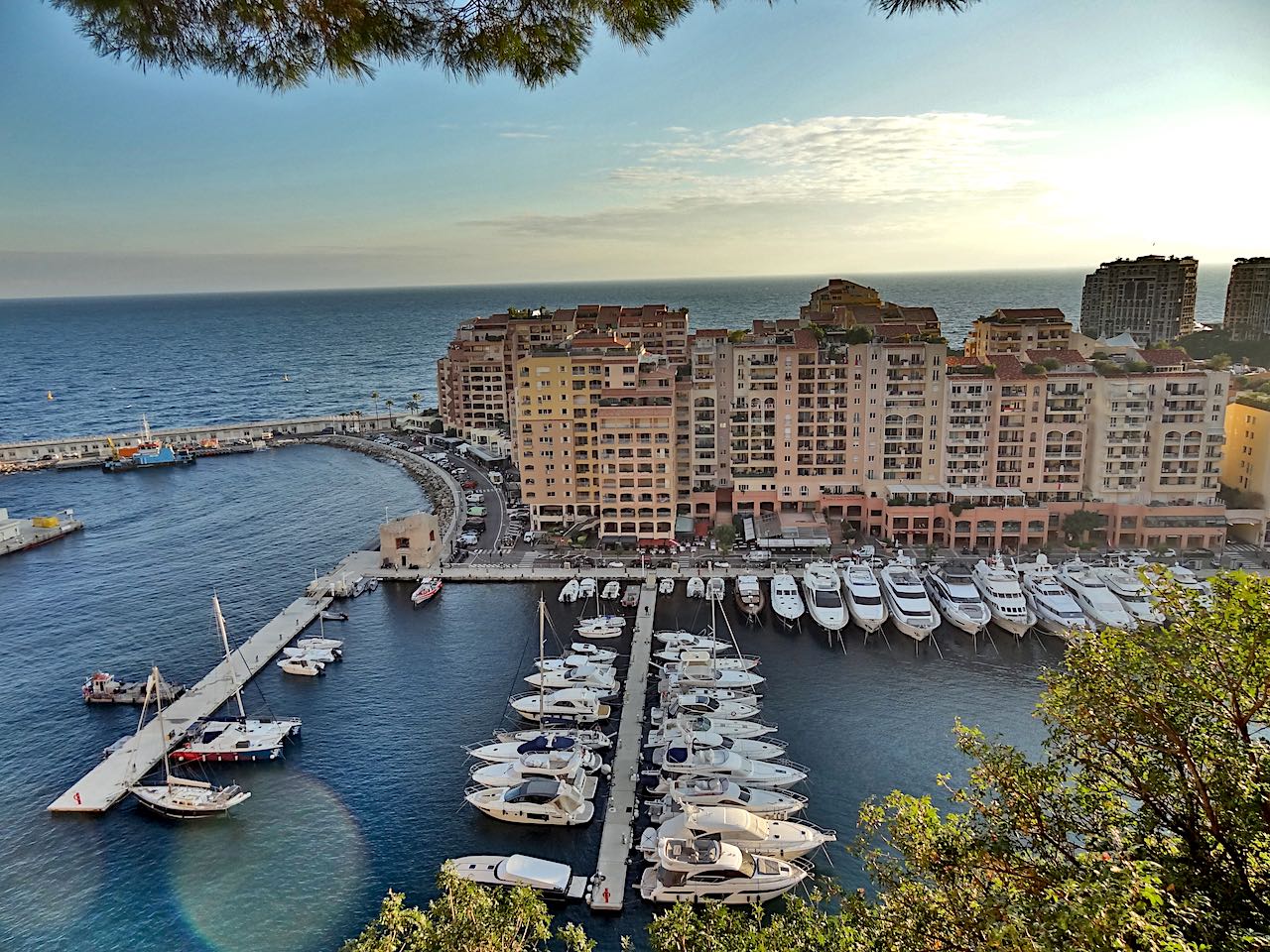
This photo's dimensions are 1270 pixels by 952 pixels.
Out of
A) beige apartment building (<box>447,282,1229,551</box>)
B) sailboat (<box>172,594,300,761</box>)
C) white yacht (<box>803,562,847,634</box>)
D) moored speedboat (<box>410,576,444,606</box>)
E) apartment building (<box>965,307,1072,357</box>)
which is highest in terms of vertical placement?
apartment building (<box>965,307,1072,357</box>)

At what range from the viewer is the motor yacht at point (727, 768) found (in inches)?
1121

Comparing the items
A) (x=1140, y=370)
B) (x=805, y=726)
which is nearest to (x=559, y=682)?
(x=805, y=726)

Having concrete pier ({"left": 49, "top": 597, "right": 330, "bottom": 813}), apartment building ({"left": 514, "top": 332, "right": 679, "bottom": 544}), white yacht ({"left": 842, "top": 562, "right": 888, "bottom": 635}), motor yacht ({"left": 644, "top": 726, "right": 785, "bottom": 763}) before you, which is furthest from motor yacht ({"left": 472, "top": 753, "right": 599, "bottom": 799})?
apartment building ({"left": 514, "top": 332, "right": 679, "bottom": 544})

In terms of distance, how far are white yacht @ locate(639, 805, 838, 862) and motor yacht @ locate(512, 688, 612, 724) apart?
26.0ft

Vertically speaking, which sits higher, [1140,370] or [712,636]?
[1140,370]

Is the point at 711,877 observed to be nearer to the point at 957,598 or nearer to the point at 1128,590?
the point at 957,598

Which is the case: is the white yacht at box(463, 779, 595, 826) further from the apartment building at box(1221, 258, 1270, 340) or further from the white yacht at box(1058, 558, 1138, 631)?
the apartment building at box(1221, 258, 1270, 340)

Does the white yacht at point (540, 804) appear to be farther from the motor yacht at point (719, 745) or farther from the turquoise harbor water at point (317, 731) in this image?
the motor yacht at point (719, 745)

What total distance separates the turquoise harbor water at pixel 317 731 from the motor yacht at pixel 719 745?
4.45 feet

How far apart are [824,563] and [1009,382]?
16.7 metres

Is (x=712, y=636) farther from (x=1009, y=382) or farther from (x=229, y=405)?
(x=229, y=405)

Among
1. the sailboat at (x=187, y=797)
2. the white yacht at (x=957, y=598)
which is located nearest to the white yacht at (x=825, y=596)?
the white yacht at (x=957, y=598)

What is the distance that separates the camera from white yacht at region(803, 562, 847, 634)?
40938 mm

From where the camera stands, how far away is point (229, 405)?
4764 inches
